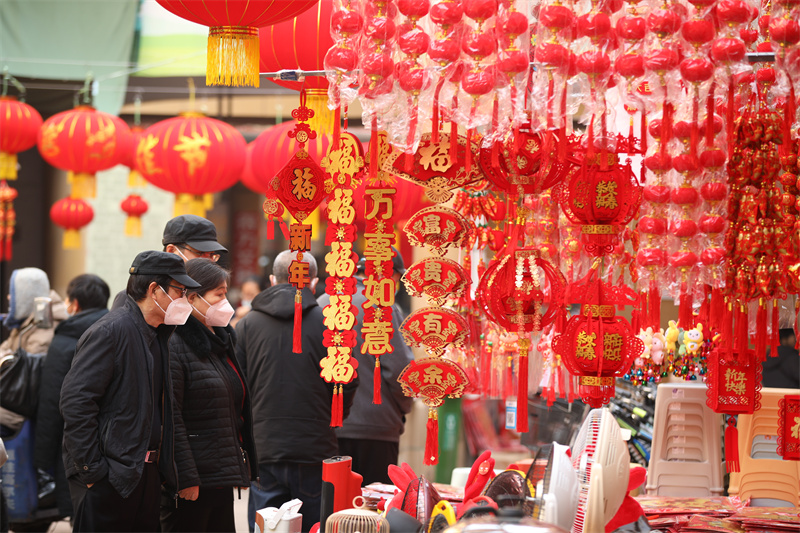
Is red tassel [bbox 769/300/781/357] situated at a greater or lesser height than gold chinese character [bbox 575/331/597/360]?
greater

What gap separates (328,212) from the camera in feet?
11.2

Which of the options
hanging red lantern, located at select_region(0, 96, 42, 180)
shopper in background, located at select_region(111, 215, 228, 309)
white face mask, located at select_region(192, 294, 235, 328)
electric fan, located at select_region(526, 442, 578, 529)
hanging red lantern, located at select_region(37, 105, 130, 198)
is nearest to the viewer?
electric fan, located at select_region(526, 442, 578, 529)

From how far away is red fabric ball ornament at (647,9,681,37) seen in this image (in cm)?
286

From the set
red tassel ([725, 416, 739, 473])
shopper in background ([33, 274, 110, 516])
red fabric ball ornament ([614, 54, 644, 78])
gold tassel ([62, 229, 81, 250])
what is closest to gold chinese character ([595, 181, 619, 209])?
red fabric ball ornament ([614, 54, 644, 78])

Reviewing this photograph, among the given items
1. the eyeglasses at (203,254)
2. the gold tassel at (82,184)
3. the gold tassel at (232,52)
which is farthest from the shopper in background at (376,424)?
the gold tassel at (82,184)

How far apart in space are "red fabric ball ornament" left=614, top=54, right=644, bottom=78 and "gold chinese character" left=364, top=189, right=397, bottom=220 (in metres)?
0.95

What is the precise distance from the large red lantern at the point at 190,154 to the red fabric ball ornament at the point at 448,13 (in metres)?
3.92

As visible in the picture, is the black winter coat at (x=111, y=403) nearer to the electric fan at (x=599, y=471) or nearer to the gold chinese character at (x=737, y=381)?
the electric fan at (x=599, y=471)

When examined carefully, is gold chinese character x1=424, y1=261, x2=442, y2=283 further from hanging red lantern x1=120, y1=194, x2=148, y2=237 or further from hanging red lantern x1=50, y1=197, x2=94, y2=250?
hanging red lantern x1=50, y1=197, x2=94, y2=250

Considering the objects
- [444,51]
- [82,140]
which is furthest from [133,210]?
[444,51]

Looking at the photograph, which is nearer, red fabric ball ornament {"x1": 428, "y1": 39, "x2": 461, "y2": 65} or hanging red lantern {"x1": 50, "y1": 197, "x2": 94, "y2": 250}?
red fabric ball ornament {"x1": 428, "y1": 39, "x2": 461, "y2": 65}

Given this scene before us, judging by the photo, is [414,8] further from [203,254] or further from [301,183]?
[203,254]

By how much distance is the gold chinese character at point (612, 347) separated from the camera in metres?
3.11

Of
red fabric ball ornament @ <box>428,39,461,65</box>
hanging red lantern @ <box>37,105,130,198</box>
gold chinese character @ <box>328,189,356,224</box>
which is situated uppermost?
hanging red lantern @ <box>37,105,130,198</box>
